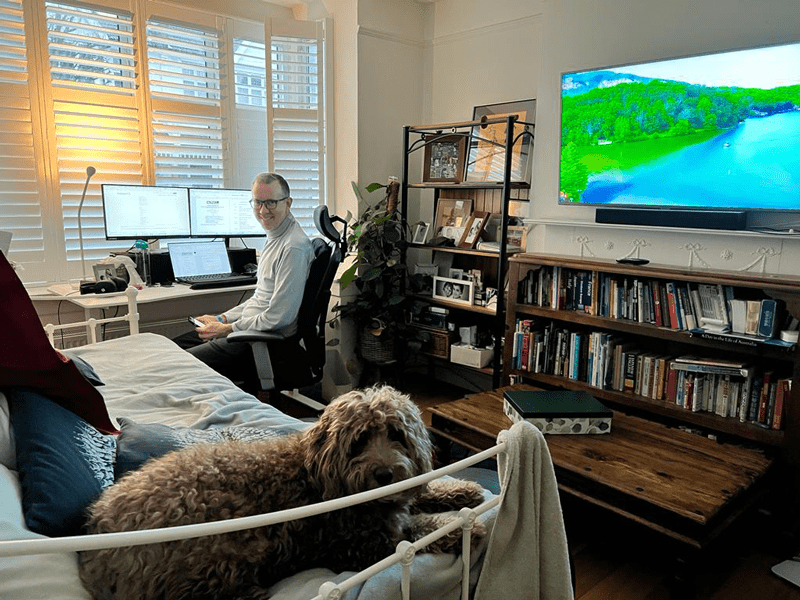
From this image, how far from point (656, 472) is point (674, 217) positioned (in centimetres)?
125

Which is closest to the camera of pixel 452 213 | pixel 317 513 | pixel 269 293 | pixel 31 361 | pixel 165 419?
pixel 317 513

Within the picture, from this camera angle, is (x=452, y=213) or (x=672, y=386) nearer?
(x=672, y=386)

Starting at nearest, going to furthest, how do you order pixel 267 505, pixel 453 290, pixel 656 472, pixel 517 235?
1. pixel 267 505
2. pixel 656 472
3. pixel 517 235
4. pixel 453 290

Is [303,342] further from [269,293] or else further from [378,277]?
[378,277]

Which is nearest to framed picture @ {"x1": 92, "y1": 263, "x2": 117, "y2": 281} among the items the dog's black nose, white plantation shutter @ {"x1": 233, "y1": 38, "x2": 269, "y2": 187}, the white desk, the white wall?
the white desk

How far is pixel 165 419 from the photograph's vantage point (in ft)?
5.77

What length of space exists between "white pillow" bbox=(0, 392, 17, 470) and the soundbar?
2.59m

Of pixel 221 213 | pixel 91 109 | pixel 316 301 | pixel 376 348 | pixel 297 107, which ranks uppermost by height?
pixel 297 107

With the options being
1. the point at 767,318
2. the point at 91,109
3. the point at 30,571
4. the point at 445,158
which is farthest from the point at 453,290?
the point at 30,571

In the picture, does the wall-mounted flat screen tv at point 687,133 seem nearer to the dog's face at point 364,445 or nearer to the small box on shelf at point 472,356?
the small box on shelf at point 472,356


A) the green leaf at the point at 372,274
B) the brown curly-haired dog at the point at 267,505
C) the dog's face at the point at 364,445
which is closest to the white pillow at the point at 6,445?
the brown curly-haired dog at the point at 267,505

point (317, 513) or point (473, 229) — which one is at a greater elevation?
point (473, 229)

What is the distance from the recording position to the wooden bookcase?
7.23ft

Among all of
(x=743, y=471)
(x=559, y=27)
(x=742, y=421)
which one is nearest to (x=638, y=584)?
(x=743, y=471)
